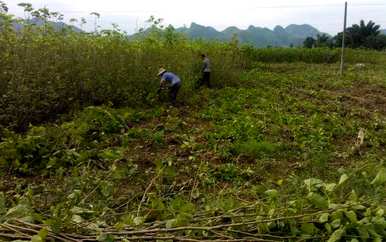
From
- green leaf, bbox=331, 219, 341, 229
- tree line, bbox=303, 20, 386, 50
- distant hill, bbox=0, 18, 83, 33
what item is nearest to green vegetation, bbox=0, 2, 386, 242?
green leaf, bbox=331, 219, 341, 229

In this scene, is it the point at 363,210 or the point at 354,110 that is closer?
the point at 363,210

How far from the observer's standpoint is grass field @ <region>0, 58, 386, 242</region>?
166 centimetres

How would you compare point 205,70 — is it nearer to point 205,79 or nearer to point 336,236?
point 205,79

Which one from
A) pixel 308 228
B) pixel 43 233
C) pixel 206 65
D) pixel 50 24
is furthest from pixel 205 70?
pixel 43 233

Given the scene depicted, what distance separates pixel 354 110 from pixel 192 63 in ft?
13.2

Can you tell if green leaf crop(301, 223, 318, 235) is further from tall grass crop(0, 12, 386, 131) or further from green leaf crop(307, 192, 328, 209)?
tall grass crop(0, 12, 386, 131)

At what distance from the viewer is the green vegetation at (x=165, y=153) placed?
167 centimetres

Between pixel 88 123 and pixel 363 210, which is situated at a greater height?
pixel 363 210

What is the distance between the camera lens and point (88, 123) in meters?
6.81

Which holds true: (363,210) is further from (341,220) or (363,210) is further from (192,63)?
(192,63)

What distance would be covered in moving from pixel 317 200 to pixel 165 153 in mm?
4506

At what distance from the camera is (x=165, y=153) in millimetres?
6098

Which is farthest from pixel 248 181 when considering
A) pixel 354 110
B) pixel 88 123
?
pixel 354 110

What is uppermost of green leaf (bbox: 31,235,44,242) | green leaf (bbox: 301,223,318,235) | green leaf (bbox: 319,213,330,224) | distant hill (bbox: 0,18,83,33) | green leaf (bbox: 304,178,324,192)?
distant hill (bbox: 0,18,83,33)
